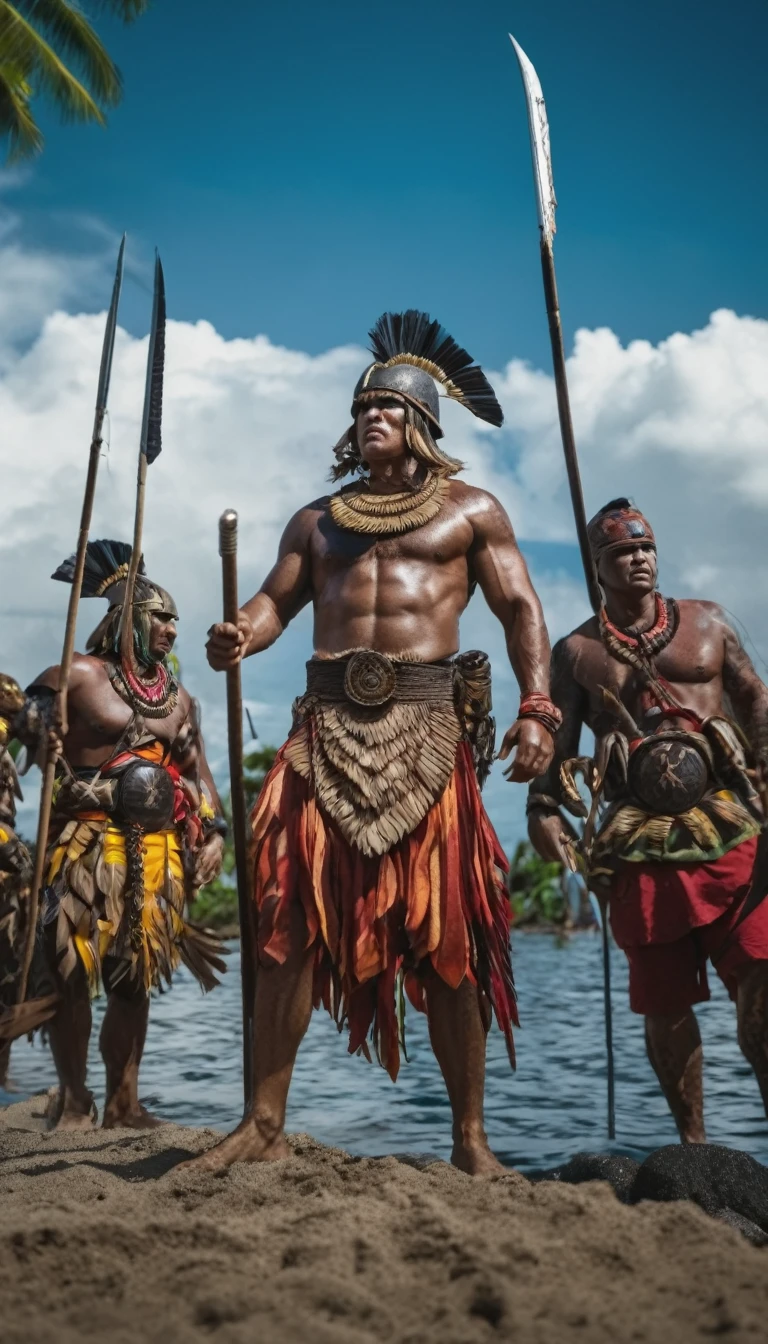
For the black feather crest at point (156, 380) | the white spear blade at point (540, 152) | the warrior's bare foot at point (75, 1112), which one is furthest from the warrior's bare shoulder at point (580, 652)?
the warrior's bare foot at point (75, 1112)

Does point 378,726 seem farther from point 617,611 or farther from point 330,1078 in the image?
point 330,1078

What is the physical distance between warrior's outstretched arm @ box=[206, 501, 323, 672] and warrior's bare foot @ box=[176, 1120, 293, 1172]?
A: 4.54 ft

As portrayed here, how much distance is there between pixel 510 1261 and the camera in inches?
103

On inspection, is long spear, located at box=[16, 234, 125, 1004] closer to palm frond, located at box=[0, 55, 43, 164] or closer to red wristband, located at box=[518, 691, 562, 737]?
red wristband, located at box=[518, 691, 562, 737]

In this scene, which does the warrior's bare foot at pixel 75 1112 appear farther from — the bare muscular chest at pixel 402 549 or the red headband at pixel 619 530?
the red headband at pixel 619 530

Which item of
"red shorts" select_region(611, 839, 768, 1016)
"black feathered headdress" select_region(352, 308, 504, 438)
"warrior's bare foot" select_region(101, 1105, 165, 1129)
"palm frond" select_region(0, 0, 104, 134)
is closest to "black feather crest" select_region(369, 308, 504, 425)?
"black feathered headdress" select_region(352, 308, 504, 438)

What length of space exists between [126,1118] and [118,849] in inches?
42.0

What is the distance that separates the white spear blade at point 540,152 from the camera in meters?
4.26

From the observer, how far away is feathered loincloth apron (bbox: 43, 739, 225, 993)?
5.68m

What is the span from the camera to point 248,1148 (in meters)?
3.98

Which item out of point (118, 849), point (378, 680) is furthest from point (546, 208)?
point (118, 849)

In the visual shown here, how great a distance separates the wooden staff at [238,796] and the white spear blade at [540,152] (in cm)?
133

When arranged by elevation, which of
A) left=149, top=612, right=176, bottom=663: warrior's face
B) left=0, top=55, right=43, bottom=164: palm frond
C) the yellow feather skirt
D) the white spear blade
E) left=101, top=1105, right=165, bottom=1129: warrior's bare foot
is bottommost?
left=101, top=1105, right=165, bottom=1129: warrior's bare foot

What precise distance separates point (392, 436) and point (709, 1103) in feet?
13.2
